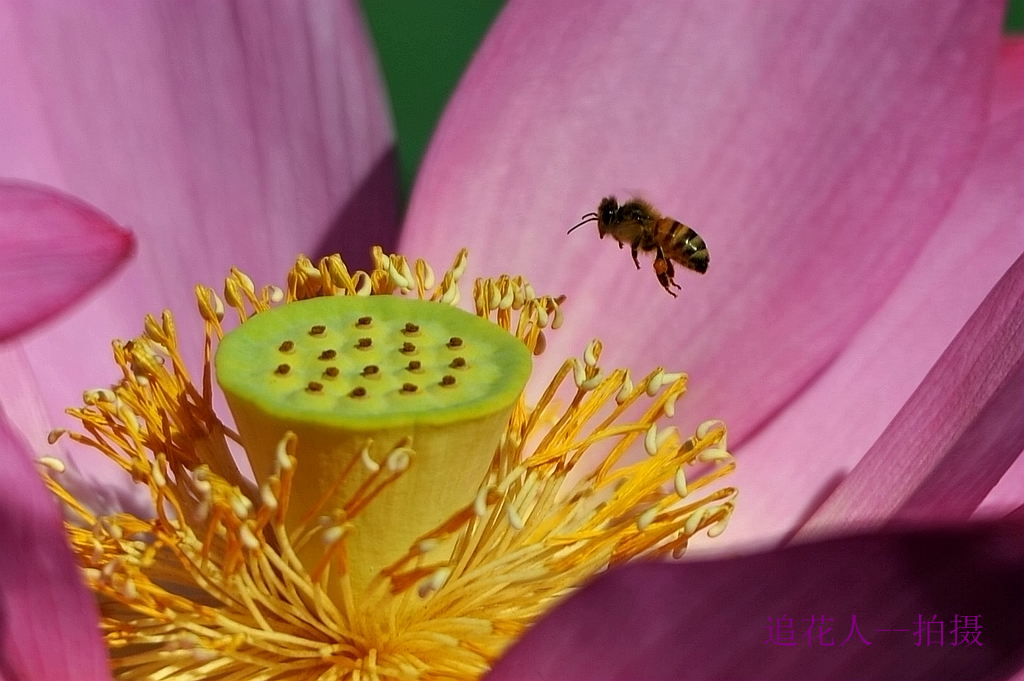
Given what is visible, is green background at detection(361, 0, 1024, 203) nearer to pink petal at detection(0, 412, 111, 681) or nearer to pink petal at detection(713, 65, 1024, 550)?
pink petal at detection(713, 65, 1024, 550)

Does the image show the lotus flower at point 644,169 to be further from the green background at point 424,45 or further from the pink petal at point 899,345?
the green background at point 424,45

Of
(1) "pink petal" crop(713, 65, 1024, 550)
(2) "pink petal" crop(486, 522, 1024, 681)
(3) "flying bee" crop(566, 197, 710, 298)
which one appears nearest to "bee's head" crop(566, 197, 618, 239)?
(3) "flying bee" crop(566, 197, 710, 298)

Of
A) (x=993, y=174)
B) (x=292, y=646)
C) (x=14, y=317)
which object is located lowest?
(x=292, y=646)

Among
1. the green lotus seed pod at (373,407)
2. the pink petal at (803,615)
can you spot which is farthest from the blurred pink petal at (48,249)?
the pink petal at (803,615)

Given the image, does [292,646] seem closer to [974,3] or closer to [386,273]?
[386,273]

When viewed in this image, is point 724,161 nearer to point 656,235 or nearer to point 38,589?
point 656,235

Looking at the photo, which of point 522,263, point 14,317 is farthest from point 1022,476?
point 14,317
